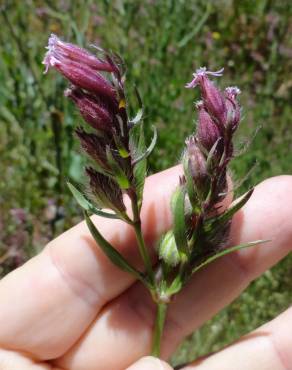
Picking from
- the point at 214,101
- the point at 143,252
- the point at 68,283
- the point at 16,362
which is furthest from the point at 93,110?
the point at 16,362

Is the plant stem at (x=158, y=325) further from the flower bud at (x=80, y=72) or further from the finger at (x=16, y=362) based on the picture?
the flower bud at (x=80, y=72)

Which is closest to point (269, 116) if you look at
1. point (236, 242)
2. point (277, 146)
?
point (277, 146)

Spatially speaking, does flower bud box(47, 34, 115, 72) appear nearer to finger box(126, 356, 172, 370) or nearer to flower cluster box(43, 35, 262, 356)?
flower cluster box(43, 35, 262, 356)

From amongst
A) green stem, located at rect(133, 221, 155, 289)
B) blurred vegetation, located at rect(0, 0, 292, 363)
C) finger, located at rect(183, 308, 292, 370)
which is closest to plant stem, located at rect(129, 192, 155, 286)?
green stem, located at rect(133, 221, 155, 289)

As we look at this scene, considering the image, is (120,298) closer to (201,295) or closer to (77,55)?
(201,295)

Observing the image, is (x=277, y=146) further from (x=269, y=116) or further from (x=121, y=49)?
(x=121, y=49)

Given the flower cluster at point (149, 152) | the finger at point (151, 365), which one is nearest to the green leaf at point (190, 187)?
the flower cluster at point (149, 152)

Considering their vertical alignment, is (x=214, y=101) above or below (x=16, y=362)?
above
